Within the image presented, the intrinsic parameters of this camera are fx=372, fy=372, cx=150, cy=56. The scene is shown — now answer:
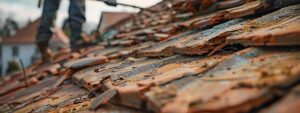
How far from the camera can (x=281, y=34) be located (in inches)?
58.3

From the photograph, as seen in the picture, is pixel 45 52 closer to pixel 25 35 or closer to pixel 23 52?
pixel 25 35

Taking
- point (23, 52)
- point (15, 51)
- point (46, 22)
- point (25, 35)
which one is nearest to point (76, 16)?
point (46, 22)

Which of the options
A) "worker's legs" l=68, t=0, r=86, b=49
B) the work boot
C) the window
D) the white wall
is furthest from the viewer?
the window

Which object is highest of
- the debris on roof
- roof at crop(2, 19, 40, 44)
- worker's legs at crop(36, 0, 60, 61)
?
the debris on roof

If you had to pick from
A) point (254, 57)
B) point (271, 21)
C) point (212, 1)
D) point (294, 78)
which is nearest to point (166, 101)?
point (294, 78)

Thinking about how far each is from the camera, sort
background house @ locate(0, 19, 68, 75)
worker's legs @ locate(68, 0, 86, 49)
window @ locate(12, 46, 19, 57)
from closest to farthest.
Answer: worker's legs @ locate(68, 0, 86, 49), background house @ locate(0, 19, 68, 75), window @ locate(12, 46, 19, 57)

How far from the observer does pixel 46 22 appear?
5453mm

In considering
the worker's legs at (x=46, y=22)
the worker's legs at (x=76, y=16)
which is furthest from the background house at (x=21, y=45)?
the worker's legs at (x=76, y=16)

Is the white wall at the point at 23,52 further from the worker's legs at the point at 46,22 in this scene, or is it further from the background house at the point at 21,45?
the worker's legs at the point at 46,22

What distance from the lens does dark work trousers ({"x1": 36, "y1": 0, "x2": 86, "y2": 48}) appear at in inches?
211

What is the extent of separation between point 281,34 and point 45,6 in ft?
14.7

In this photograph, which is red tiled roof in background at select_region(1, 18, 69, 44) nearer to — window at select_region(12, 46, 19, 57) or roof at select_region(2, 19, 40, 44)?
roof at select_region(2, 19, 40, 44)

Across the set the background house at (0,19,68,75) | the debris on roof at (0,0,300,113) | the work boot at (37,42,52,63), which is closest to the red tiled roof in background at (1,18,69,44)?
the background house at (0,19,68,75)

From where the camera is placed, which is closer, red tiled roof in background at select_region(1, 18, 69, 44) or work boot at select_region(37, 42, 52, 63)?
work boot at select_region(37, 42, 52, 63)
